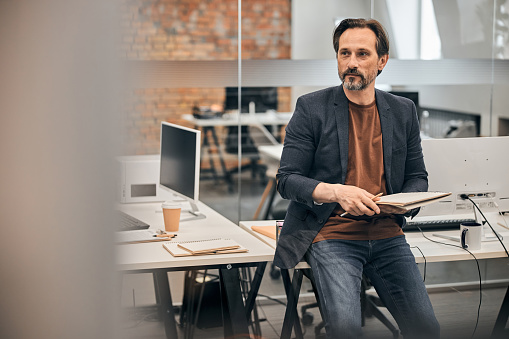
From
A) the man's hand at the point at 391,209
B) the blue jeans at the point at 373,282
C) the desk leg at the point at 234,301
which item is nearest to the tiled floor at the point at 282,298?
the desk leg at the point at 234,301

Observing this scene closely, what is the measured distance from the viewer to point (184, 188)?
303 centimetres

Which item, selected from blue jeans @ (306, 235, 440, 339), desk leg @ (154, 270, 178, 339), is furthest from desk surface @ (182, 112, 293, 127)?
blue jeans @ (306, 235, 440, 339)

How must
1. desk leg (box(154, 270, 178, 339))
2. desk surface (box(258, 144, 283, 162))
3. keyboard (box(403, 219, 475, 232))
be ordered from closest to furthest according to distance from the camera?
keyboard (box(403, 219, 475, 232)) < desk leg (box(154, 270, 178, 339)) < desk surface (box(258, 144, 283, 162))

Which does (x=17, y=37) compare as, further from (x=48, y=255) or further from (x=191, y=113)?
(x=191, y=113)

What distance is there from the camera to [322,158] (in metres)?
2.30

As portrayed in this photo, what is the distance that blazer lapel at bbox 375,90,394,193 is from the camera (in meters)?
2.32

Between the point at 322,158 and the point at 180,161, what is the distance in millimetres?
949

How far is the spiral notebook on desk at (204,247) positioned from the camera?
2.31 meters

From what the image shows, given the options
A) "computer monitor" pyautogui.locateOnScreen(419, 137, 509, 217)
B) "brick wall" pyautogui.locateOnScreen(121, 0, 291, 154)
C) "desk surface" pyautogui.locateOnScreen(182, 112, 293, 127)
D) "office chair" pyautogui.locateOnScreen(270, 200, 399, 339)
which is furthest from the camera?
"desk surface" pyautogui.locateOnScreen(182, 112, 293, 127)

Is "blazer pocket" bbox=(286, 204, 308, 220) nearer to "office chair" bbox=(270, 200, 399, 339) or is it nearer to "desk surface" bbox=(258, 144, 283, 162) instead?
"office chair" bbox=(270, 200, 399, 339)

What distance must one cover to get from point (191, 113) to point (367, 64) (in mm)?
2096

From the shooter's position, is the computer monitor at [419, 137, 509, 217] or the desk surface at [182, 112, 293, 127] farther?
the desk surface at [182, 112, 293, 127]

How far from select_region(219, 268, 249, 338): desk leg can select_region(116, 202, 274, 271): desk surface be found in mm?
81

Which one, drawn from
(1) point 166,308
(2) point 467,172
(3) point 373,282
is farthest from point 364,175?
(1) point 166,308
